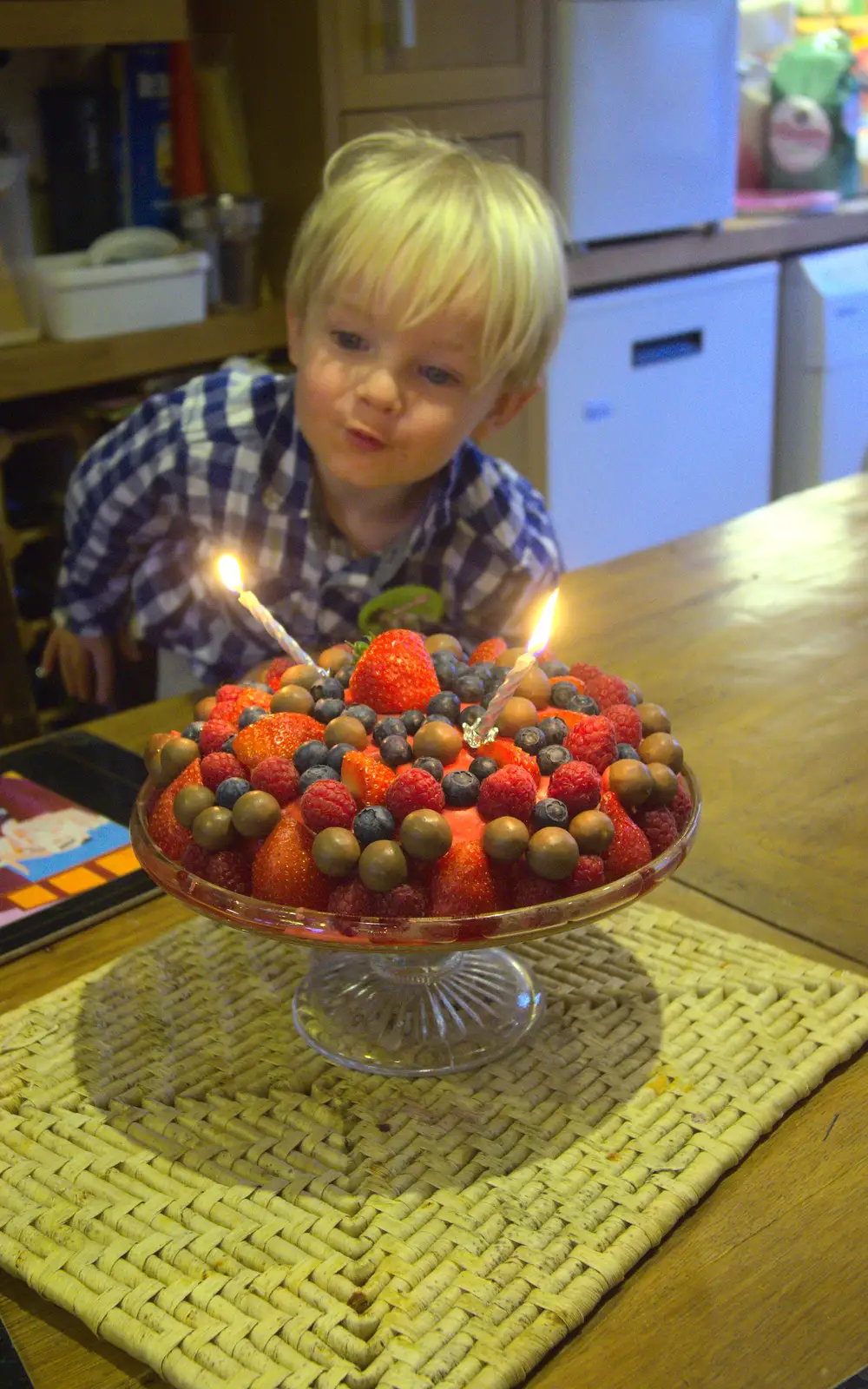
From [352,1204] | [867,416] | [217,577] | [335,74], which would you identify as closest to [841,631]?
[217,577]

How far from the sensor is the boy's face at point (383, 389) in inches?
47.0

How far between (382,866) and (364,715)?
12cm

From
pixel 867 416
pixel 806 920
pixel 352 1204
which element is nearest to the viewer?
pixel 352 1204

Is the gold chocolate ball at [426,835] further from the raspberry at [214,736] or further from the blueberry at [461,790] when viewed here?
the raspberry at [214,736]

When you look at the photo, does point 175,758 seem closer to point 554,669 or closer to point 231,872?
point 231,872

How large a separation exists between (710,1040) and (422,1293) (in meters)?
0.25

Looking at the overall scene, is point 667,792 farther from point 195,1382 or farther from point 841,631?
point 841,631

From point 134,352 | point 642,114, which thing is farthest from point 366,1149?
point 642,114

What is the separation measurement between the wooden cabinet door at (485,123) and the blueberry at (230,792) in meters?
1.79

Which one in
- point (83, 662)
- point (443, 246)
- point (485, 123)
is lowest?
point (83, 662)

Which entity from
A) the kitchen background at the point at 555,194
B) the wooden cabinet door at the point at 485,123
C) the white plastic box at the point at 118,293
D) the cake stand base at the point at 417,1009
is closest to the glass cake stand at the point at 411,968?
the cake stand base at the point at 417,1009

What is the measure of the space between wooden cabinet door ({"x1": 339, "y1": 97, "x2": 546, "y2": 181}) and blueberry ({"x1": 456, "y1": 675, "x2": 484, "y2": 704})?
170 cm

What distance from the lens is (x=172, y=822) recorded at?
0.73 metres

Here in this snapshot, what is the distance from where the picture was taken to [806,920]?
0.87 metres
